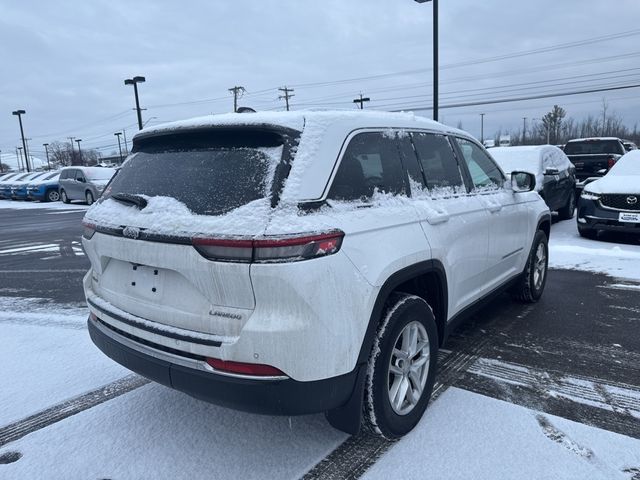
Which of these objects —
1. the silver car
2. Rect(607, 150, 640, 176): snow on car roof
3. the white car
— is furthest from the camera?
the silver car

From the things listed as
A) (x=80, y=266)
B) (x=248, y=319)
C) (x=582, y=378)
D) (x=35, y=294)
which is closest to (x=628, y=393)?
(x=582, y=378)

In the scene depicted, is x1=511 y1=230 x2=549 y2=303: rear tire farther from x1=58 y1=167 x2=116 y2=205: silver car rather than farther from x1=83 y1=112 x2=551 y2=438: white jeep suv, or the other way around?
x1=58 y1=167 x2=116 y2=205: silver car

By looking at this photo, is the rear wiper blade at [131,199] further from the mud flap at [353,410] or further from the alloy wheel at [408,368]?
the alloy wheel at [408,368]

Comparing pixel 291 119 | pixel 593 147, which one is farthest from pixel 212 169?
pixel 593 147

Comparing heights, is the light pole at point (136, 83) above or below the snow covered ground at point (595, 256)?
above

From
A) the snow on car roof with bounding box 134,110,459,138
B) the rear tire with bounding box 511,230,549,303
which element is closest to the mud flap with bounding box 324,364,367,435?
the snow on car roof with bounding box 134,110,459,138

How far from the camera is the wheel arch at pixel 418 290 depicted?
242cm

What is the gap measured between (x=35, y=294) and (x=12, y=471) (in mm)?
4301

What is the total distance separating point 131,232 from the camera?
97.7 inches

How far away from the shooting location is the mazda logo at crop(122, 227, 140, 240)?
2.46 metres

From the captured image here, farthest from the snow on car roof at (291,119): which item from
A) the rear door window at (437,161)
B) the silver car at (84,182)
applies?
the silver car at (84,182)

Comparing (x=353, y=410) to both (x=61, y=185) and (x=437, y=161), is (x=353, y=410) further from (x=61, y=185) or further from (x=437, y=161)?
(x=61, y=185)

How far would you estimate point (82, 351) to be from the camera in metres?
4.10

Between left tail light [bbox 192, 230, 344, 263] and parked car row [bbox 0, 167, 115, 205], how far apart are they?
19.8 m
